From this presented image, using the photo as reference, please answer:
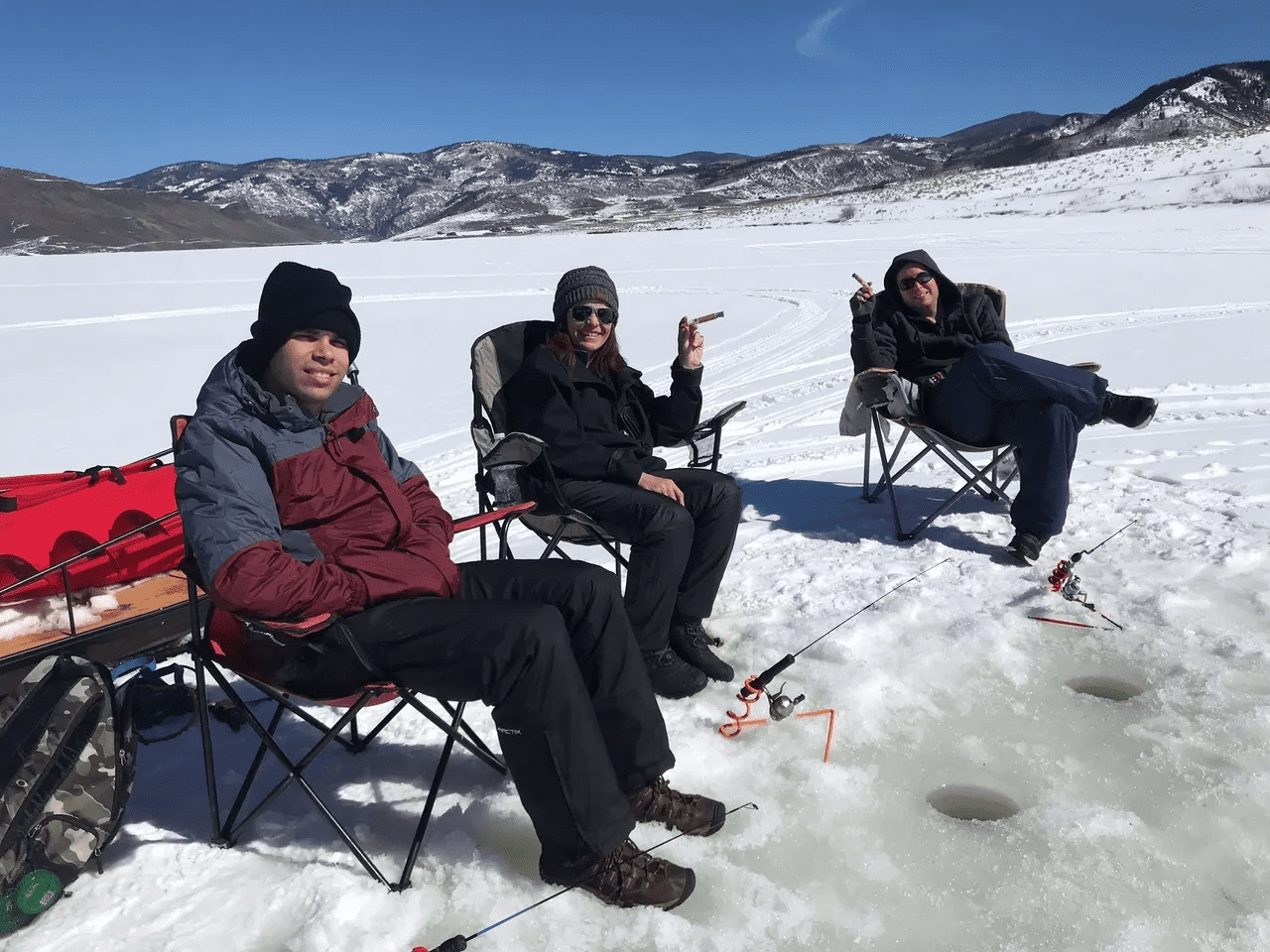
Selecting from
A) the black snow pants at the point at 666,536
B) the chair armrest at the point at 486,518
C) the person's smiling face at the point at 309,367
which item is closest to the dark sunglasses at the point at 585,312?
the black snow pants at the point at 666,536

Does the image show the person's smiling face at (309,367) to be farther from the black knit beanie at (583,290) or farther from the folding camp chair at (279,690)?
the black knit beanie at (583,290)

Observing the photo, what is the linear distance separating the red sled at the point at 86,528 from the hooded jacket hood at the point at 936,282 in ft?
10.5

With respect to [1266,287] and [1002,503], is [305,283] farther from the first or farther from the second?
[1266,287]

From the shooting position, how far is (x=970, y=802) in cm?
224

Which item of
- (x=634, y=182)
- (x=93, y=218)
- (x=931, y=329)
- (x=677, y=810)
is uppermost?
(x=634, y=182)

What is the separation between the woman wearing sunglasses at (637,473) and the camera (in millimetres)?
2738

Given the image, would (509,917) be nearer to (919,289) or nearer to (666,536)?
(666,536)

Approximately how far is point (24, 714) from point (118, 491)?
1.17 meters

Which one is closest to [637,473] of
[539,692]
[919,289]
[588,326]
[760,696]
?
[588,326]

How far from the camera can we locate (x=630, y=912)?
1879 millimetres

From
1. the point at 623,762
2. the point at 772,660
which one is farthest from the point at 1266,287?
the point at 623,762

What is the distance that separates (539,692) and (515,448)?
4.07 feet

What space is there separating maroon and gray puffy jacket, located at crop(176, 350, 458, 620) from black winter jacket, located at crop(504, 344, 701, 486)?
77cm

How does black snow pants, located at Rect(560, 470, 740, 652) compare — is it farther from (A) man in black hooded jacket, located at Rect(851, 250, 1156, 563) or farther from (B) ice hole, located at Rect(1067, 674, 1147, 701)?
(A) man in black hooded jacket, located at Rect(851, 250, 1156, 563)
